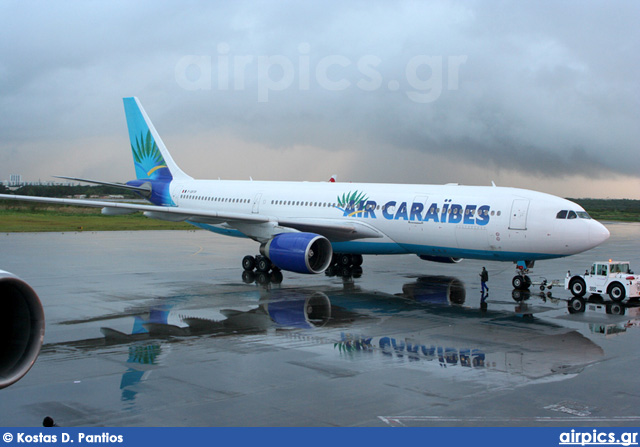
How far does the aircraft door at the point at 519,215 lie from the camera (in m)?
20.7

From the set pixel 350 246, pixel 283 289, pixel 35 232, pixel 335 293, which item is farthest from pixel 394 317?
pixel 35 232

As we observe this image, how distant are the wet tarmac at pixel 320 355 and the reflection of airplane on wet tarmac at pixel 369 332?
0.05 m

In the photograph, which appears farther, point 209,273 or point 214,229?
point 214,229

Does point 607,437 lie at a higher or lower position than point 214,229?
lower

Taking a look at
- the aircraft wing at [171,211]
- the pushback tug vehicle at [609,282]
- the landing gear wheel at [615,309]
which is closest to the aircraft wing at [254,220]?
the aircraft wing at [171,211]

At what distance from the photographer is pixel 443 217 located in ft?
72.6

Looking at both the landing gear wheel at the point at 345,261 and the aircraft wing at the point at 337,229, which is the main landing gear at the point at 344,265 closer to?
the landing gear wheel at the point at 345,261

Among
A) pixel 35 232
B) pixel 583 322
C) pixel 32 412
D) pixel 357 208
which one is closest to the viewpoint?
pixel 32 412

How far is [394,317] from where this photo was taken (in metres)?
17.4

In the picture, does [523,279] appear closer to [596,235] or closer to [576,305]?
[576,305]

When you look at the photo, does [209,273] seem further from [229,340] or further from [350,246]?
[229,340]

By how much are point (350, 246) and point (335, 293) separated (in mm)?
3812

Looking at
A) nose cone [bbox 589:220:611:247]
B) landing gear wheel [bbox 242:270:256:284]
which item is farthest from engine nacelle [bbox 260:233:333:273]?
nose cone [bbox 589:220:611:247]

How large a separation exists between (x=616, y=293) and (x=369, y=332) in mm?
9458
